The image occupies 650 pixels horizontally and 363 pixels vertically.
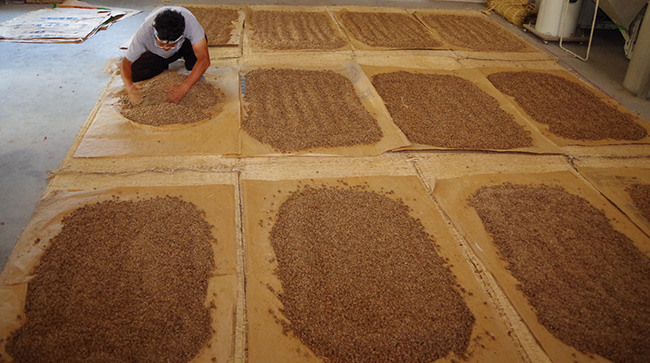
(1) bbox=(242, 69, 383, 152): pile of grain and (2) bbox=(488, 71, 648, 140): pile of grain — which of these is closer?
(1) bbox=(242, 69, 383, 152): pile of grain

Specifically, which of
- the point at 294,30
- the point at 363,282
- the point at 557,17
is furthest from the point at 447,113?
the point at 557,17

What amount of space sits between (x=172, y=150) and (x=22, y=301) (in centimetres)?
118

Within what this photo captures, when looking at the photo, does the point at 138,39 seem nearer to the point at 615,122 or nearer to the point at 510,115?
the point at 510,115

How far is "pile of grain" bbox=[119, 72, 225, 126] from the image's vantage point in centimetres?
290

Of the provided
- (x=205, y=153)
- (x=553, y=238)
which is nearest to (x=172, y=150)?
(x=205, y=153)

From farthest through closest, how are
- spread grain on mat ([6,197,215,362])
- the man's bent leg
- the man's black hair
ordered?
1. the man's bent leg
2. the man's black hair
3. spread grain on mat ([6,197,215,362])

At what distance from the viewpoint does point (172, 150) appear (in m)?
2.69

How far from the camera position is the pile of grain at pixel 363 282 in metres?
1.68

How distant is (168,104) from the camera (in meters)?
2.97

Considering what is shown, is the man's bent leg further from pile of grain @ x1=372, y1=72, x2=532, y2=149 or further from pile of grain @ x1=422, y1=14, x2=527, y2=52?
pile of grain @ x1=422, y1=14, x2=527, y2=52

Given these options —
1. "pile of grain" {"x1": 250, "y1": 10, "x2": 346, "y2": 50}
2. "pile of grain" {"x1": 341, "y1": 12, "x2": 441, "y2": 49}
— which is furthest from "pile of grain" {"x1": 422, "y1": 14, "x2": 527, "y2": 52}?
"pile of grain" {"x1": 250, "y1": 10, "x2": 346, "y2": 50}

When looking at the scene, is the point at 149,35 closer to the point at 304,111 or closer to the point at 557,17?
the point at 304,111

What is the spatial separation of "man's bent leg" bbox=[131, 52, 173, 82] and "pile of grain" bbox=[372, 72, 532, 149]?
164 centimetres

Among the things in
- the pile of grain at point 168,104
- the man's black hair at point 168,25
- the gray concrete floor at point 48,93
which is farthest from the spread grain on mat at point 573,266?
the man's black hair at point 168,25
